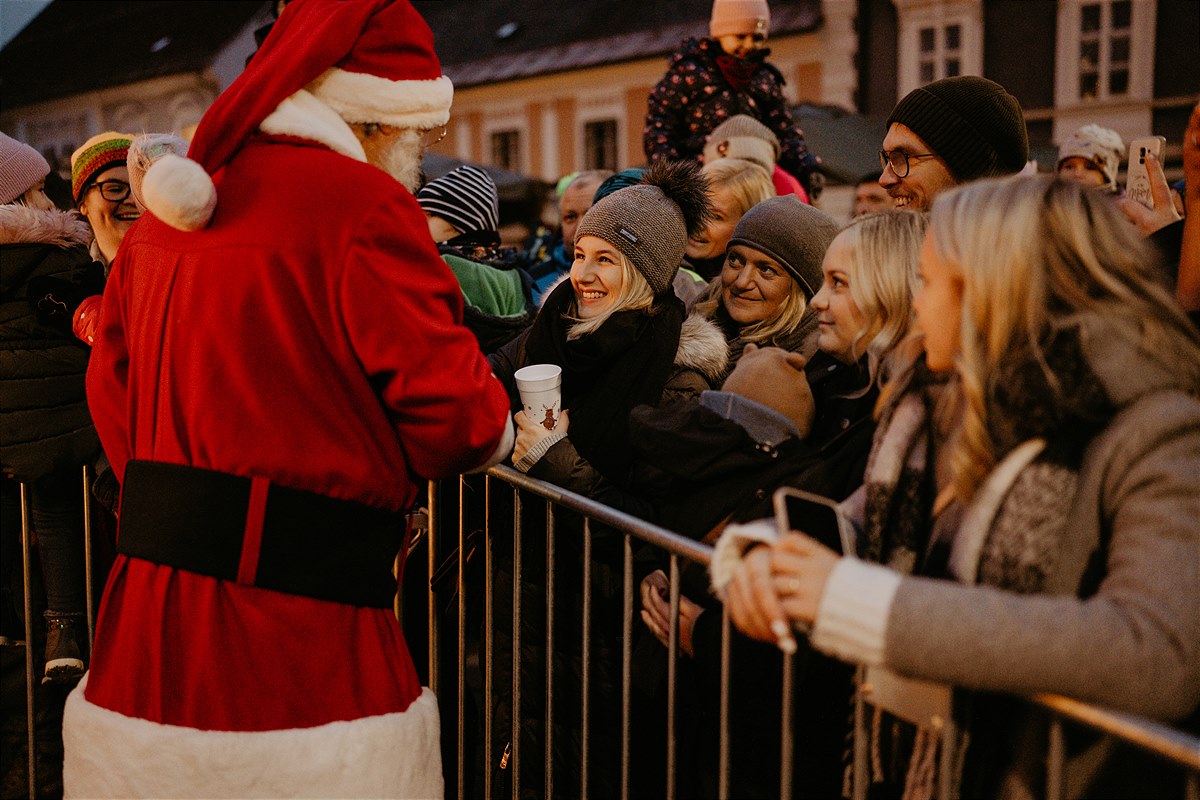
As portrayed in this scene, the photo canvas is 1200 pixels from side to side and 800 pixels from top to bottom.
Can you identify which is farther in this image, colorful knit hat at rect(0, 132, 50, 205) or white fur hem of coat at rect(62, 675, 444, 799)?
colorful knit hat at rect(0, 132, 50, 205)

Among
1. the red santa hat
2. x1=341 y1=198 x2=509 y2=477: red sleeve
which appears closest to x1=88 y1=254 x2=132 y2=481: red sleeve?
the red santa hat

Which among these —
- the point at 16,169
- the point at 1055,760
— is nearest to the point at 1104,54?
the point at 16,169

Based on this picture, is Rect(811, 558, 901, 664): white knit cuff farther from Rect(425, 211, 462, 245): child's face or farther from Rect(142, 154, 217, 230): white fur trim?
Rect(425, 211, 462, 245): child's face

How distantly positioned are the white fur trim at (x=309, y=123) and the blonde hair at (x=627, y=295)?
3.98ft

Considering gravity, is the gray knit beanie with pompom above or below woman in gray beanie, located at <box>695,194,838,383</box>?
above

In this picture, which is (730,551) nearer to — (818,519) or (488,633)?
(818,519)

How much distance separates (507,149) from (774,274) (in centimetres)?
2461

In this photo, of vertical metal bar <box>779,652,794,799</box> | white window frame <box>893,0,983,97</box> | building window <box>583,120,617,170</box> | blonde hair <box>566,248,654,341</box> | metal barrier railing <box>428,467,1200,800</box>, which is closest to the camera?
metal barrier railing <box>428,467,1200,800</box>

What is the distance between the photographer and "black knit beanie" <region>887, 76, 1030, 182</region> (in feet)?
10.5

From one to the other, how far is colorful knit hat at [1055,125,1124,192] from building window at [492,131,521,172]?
22.2 meters

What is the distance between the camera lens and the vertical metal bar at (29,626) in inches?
160

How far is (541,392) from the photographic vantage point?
304cm

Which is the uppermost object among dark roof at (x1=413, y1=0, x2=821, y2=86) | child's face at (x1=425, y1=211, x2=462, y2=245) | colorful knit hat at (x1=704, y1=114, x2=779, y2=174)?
dark roof at (x1=413, y1=0, x2=821, y2=86)

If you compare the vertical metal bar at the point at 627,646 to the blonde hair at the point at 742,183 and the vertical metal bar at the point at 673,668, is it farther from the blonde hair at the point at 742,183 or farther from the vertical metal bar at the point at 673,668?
the blonde hair at the point at 742,183
